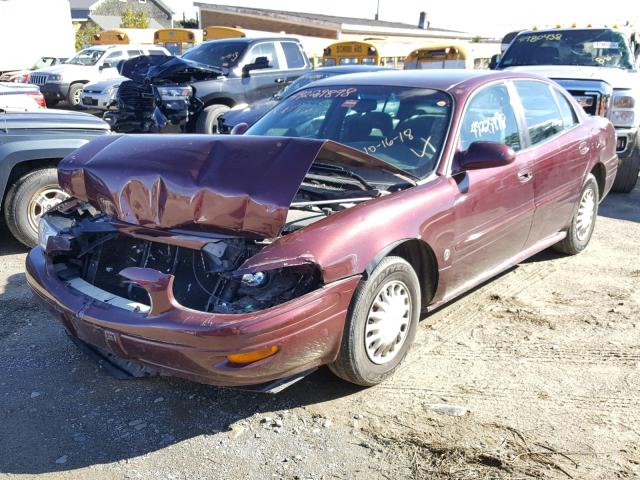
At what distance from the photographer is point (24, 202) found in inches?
230

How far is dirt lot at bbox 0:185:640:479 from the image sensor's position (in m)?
3.02

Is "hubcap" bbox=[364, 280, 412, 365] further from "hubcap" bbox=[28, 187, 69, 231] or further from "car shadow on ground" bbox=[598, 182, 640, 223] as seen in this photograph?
"car shadow on ground" bbox=[598, 182, 640, 223]

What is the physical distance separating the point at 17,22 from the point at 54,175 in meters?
22.4

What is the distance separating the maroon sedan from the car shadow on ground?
3.17m

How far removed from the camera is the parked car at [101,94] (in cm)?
1633

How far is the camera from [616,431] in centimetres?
326

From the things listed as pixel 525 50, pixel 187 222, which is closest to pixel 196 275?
pixel 187 222

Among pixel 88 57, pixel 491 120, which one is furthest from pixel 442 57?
pixel 491 120

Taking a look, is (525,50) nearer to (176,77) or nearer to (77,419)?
(176,77)

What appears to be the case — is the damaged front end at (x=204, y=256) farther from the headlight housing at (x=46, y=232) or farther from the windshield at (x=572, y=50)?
the windshield at (x=572, y=50)

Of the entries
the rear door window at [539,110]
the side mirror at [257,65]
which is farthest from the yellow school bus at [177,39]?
the rear door window at [539,110]

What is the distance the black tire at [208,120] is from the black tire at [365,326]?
7977 millimetres

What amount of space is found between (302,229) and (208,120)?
27.3ft

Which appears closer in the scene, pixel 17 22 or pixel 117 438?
pixel 117 438
